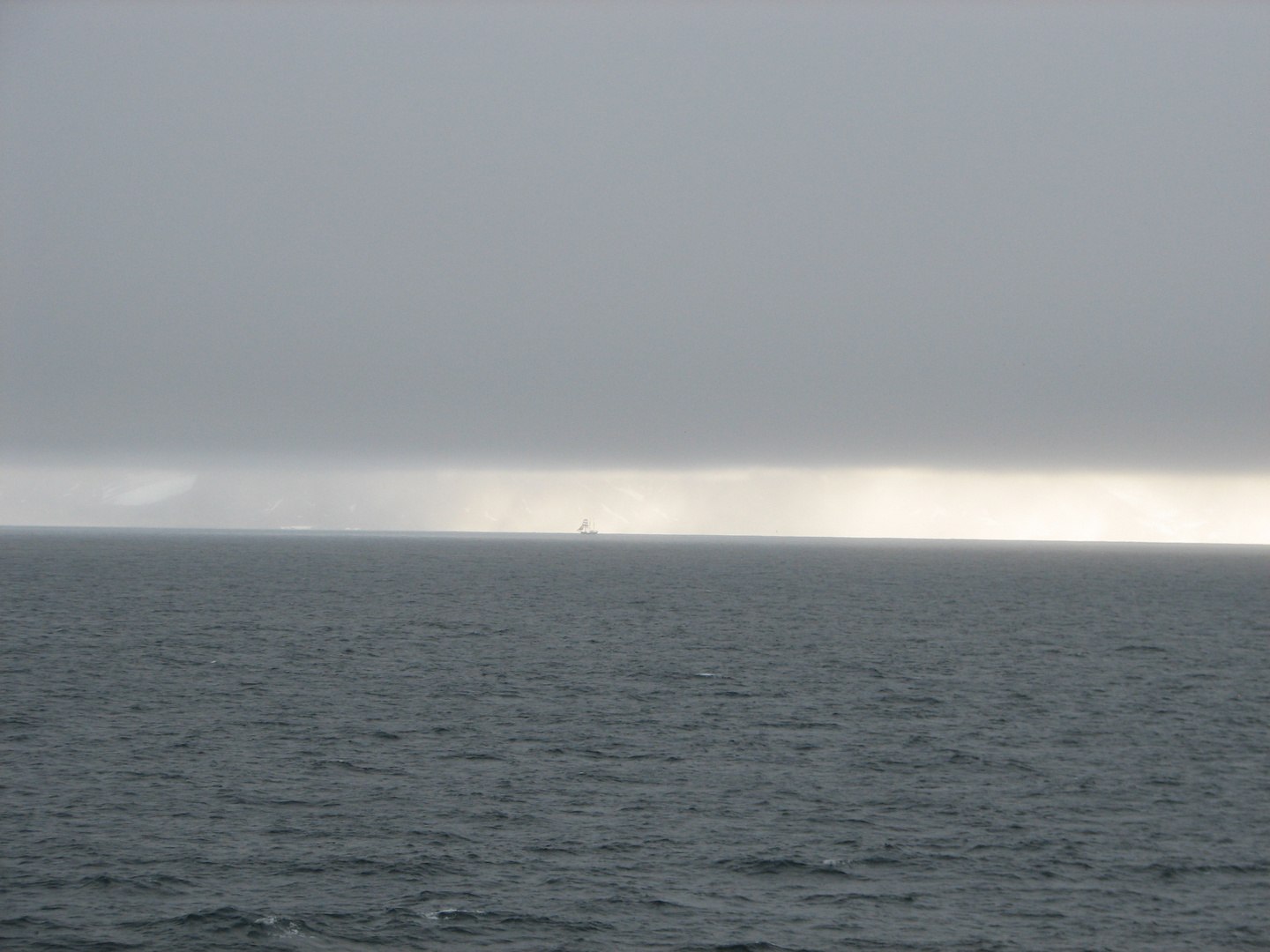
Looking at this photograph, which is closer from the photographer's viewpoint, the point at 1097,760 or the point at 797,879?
the point at 797,879

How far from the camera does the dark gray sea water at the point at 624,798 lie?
33219 millimetres

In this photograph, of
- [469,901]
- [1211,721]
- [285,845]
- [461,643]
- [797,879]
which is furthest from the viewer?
[461,643]

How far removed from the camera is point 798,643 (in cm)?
10531

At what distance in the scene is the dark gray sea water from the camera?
3322 cm

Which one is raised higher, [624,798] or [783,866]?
[624,798]

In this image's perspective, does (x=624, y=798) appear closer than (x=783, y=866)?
No

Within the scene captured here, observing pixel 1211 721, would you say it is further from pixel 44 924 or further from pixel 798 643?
pixel 44 924

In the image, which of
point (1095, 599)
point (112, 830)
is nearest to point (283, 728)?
point (112, 830)

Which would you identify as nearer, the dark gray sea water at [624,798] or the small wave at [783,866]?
the dark gray sea water at [624,798]

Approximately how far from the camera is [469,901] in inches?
1351

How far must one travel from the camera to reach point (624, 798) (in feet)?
153

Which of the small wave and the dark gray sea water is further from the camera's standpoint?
the small wave

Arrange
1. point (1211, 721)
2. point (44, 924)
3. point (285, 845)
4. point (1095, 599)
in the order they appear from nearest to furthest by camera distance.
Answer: point (44, 924) < point (285, 845) < point (1211, 721) < point (1095, 599)

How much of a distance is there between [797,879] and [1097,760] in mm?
25257
